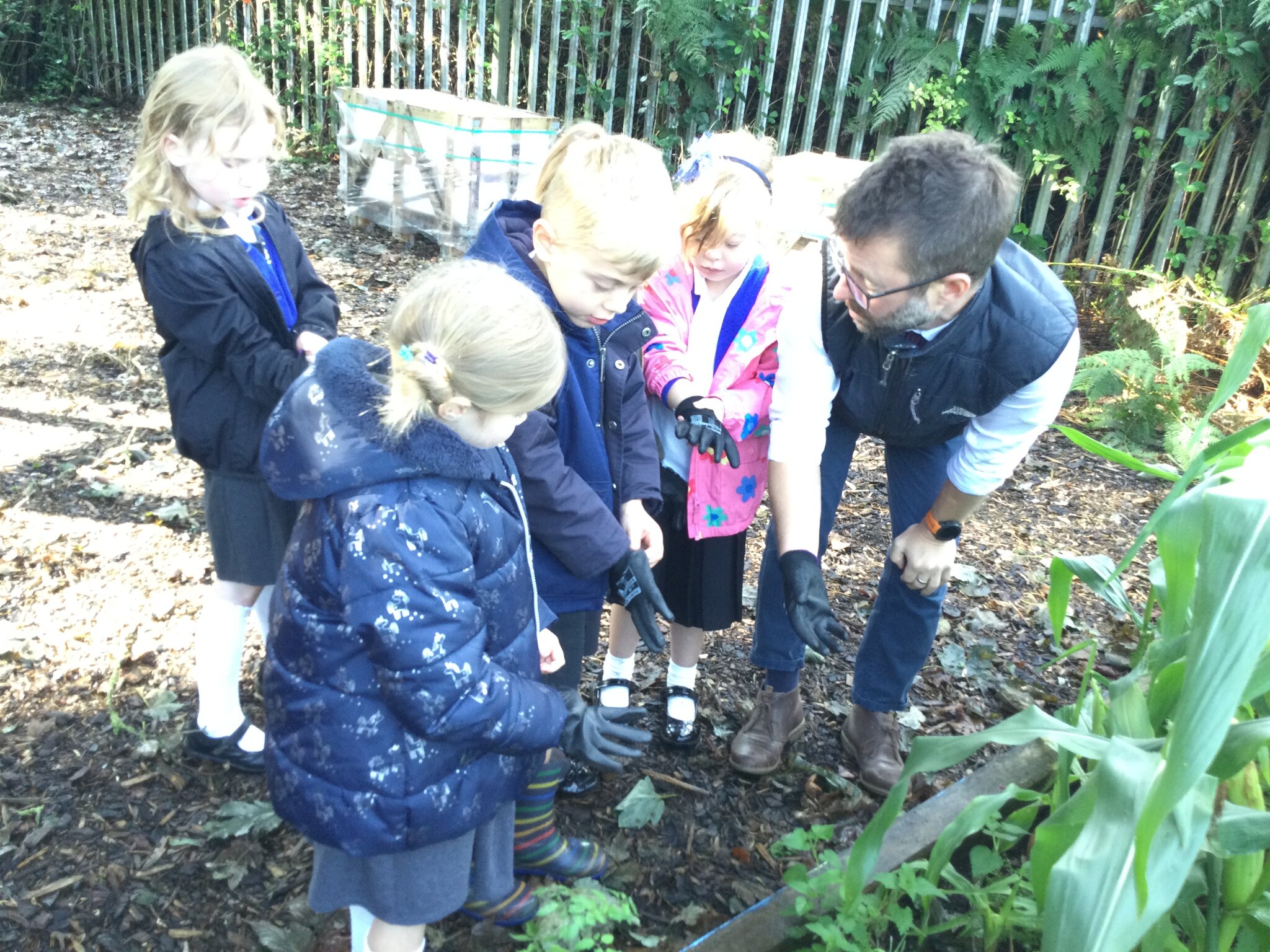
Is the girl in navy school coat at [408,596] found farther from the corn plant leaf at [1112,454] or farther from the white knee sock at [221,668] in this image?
the corn plant leaf at [1112,454]

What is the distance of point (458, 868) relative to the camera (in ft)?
5.73

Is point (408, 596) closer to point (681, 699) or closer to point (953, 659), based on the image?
point (681, 699)

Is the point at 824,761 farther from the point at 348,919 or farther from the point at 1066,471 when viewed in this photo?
the point at 1066,471

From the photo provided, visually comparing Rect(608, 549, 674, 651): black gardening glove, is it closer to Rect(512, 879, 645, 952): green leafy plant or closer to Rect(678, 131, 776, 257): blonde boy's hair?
Rect(512, 879, 645, 952): green leafy plant

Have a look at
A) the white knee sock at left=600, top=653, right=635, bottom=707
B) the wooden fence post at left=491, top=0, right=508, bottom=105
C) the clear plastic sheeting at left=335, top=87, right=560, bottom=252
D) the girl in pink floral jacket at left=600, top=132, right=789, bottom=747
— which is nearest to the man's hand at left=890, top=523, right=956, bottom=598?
the girl in pink floral jacket at left=600, top=132, right=789, bottom=747

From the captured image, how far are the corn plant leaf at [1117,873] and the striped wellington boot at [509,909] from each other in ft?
3.74

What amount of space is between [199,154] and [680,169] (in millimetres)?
1218

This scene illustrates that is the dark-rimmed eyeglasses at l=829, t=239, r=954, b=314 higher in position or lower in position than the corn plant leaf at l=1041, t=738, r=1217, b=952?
higher

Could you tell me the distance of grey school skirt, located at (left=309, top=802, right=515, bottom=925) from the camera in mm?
1691

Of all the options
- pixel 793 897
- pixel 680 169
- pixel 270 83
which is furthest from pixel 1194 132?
pixel 270 83

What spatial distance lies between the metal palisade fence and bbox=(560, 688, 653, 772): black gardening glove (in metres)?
5.16

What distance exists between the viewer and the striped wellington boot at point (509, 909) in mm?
2033

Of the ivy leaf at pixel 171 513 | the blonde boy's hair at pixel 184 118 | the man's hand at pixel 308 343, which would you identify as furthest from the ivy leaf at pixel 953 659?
the ivy leaf at pixel 171 513

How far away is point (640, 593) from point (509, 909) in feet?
2.30
